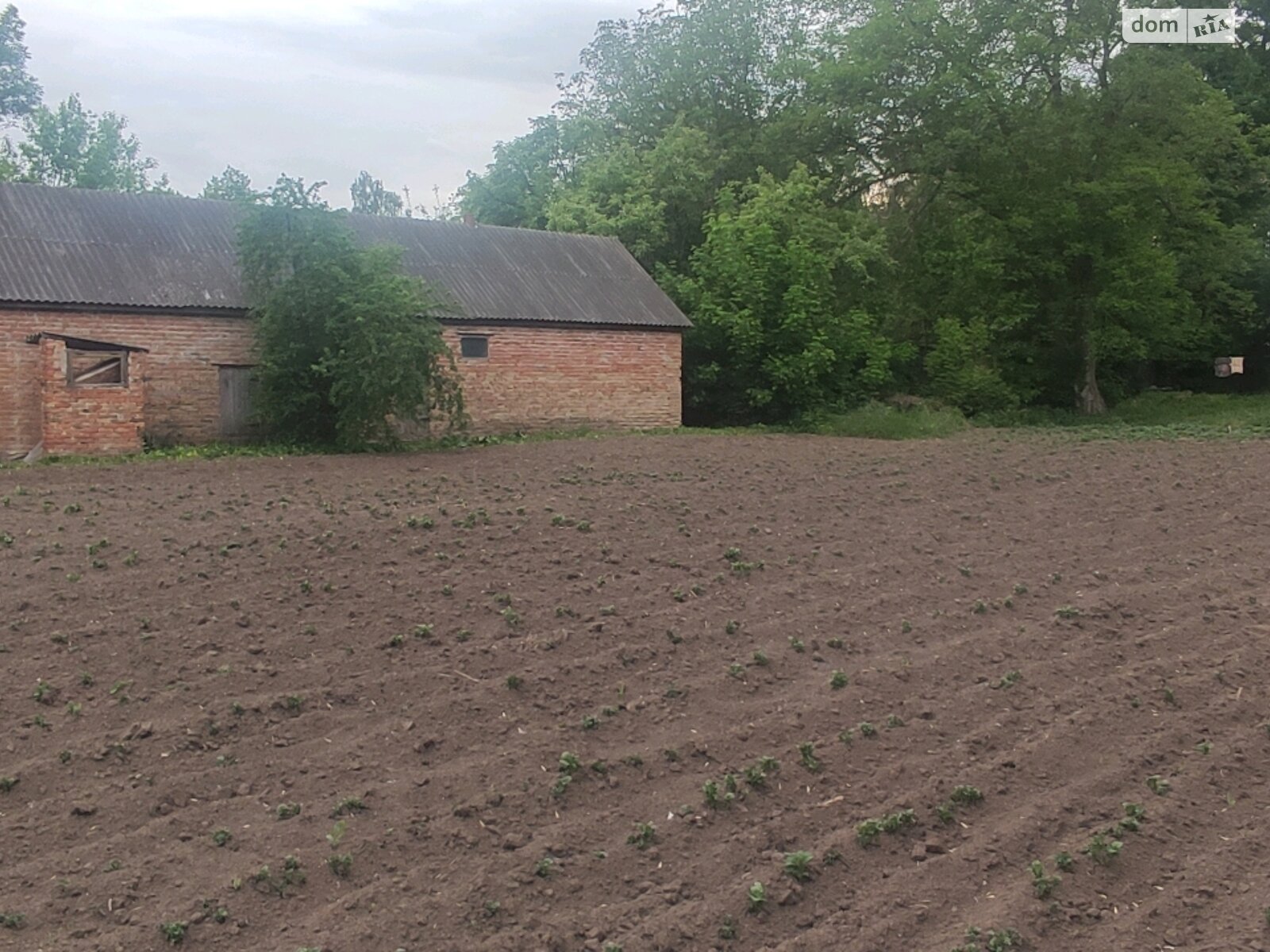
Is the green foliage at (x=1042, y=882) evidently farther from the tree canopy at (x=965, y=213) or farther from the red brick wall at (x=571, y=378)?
the tree canopy at (x=965, y=213)

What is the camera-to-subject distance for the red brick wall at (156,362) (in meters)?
17.2

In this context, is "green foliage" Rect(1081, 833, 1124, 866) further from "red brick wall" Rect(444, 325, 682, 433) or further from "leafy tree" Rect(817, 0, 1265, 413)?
"leafy tree" Rect(817, 0, 1265, 413)

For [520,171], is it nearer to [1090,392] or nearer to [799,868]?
[1090,392]

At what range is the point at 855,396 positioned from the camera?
25578mm

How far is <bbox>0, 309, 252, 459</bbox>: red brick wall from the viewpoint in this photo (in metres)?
17.2

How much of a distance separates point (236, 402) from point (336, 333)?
10.4 ft

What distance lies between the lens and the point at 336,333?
17.0 m

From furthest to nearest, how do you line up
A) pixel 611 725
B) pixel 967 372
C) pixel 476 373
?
pixel 967 372 → pixel 476 373 → pixel 611 725

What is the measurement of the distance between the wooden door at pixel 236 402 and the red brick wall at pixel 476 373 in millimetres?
119

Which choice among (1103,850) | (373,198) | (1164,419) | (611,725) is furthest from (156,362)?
(373,198)

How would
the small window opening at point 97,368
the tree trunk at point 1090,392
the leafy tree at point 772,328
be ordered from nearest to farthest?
the small window opening at point 97,368
the leafy tree at point 772,328
the tree trunk at point 1090,392

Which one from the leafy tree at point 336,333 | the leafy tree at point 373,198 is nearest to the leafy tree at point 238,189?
the leafy tree at point 336,333

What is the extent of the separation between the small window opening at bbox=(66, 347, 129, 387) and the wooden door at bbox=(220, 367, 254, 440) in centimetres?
236
